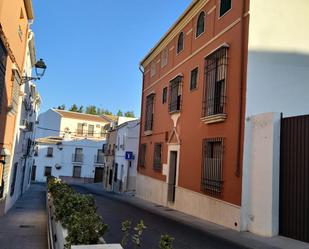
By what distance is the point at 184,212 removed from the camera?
15.1 meters

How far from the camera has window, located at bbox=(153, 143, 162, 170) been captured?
20109mm

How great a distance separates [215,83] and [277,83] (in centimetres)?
251

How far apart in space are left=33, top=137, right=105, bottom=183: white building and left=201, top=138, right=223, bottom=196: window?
3960 cm

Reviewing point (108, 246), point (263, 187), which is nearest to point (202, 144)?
point (263, 187)

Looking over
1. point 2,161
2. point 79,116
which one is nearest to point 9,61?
point 2,161

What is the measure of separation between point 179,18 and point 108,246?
15570 mm

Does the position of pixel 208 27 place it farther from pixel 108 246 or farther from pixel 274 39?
pixel 108 246

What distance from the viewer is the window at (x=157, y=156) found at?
20.1m

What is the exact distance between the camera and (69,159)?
1998 inches

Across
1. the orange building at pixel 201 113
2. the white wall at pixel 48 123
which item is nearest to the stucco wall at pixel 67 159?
the white wall at pixel 48 123

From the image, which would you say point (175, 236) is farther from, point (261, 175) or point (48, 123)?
point (48, 123)

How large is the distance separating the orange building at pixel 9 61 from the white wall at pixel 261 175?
7.41m

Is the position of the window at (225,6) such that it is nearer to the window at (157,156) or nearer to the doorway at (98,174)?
the window at (157,156)

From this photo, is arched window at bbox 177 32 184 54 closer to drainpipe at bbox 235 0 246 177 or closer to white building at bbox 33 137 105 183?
drainpipe at bbox 235 0 246 177
